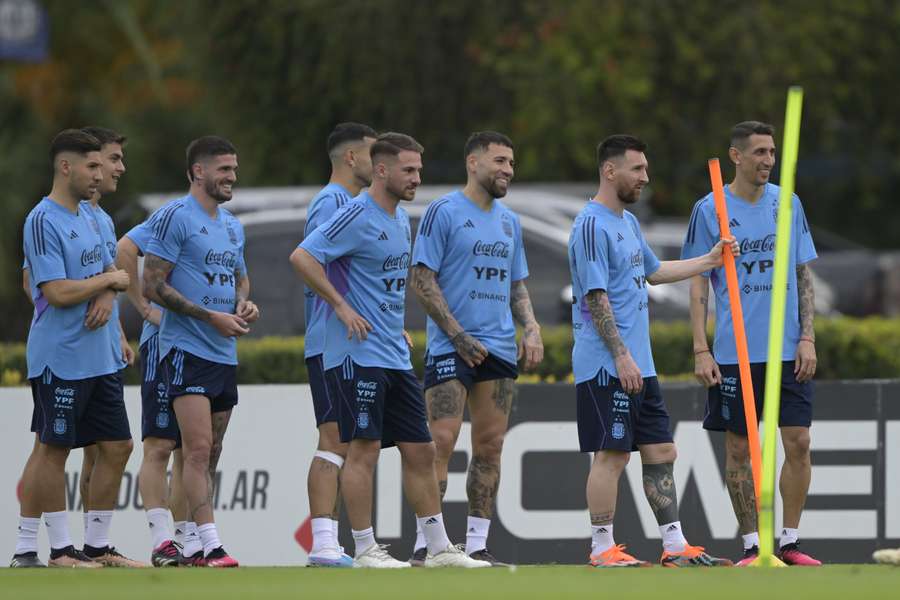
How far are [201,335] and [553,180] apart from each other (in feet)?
50.2

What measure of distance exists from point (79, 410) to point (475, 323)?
2242 millimetres

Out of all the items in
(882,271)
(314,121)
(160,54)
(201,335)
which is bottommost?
(201,335)

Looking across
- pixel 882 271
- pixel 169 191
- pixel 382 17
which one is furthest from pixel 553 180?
pixel 169 191

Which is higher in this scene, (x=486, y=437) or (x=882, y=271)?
(x=882, y=271)

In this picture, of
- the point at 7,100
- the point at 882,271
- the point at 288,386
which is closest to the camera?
the point at 288,386

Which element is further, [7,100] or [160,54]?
[160,54]

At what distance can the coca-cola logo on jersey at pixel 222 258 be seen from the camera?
35.0 ft

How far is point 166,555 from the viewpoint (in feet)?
34.9

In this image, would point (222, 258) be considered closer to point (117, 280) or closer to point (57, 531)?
point (117, 280)

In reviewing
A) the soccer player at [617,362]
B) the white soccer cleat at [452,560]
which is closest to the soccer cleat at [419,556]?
the white soccer cleat at [452,560]

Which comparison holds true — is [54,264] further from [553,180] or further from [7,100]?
[7,100]

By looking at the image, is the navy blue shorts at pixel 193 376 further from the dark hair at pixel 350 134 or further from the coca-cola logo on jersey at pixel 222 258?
the dark hair at pixel 350 134

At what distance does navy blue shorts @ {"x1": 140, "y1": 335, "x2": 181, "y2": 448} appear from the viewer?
10742 millimetres

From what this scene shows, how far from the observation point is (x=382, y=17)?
24562 mm
